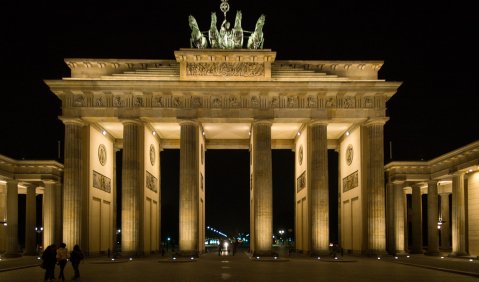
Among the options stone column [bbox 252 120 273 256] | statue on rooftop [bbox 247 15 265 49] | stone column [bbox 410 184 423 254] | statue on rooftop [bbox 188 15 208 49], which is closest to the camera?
stone column [bbox 252 120 273 256]

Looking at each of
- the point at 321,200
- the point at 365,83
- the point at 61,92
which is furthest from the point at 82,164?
the point at 365,83

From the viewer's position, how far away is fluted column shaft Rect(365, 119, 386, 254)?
156ft

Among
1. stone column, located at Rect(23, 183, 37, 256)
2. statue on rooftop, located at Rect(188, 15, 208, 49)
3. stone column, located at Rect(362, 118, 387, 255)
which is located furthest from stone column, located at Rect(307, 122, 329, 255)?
stone column, located at Rect(23, 183, 37, 256)

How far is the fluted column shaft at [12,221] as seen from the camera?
54.4m

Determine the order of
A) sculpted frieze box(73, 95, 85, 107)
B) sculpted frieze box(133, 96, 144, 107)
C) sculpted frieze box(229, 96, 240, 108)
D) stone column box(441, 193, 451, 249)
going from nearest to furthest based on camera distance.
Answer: sculpted frieze box(73, 95, 85, 107) < sculpted frieze box(133, 96, 144, 107) < sculpted frieze box(229, 96, 240, 108) < stone column box(441, 193, 451, 249)

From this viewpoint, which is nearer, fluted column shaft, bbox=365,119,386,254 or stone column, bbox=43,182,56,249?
fluted column shaft, bbox=365,119,386,254

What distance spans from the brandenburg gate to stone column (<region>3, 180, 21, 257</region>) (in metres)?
9.23

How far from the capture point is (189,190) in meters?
47.7

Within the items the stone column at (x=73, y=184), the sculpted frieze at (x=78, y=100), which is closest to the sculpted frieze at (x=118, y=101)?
the sculpted frieze at (x=78, y=100)

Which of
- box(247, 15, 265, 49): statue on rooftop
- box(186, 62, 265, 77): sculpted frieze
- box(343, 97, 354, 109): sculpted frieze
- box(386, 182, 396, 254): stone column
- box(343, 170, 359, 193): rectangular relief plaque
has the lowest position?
box(386, 182, 396, 254): stone column

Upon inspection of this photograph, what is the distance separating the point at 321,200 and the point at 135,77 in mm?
18090

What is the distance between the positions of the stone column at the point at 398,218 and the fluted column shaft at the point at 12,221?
33893 mm

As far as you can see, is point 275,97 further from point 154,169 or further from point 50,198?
point 50,198

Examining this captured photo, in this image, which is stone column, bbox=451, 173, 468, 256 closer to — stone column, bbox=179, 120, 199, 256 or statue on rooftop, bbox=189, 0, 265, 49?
statue on rooftop, bbox=189, 0, 265, 49
